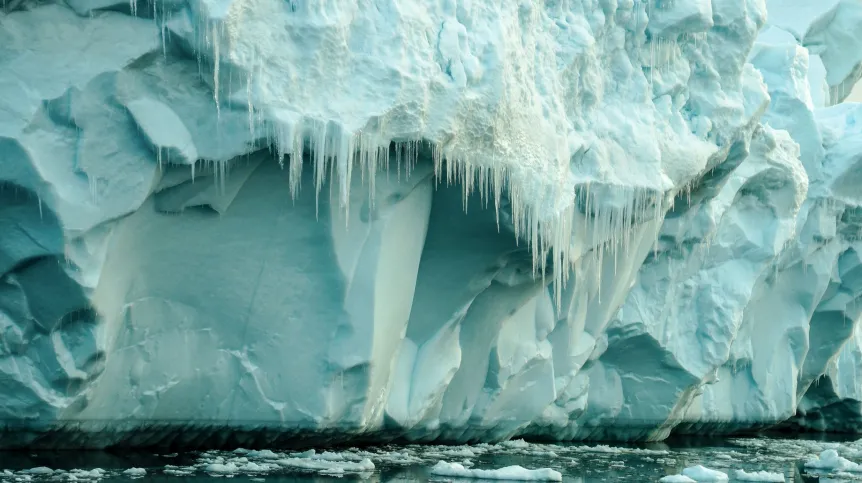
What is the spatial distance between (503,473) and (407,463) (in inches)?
46.6

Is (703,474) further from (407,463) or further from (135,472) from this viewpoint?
(135,472)

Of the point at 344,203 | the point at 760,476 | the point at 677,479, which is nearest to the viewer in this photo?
the point at 344,203

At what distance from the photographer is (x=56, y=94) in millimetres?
8117

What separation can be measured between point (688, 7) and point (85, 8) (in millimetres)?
7014

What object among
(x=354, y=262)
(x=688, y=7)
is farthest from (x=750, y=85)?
(x=354, y=262)

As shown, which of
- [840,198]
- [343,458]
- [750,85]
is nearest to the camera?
[343,458]

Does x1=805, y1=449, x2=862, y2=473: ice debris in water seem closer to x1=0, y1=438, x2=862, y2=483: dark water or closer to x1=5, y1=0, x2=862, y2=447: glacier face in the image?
x1=0, y1=438, x2=862, y2=483: dark water

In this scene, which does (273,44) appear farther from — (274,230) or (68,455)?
(68,455)

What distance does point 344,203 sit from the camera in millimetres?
9188

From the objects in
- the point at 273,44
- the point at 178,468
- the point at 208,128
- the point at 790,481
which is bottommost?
the point at 790,481

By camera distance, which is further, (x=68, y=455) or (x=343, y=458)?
(x=343, y=458)

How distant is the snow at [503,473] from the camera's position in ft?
31.3

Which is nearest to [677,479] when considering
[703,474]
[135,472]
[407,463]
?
[703,474]

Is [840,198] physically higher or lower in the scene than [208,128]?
lower
